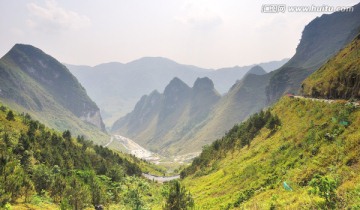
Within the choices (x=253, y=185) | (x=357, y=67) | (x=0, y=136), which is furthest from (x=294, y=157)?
(x=0, y=136)

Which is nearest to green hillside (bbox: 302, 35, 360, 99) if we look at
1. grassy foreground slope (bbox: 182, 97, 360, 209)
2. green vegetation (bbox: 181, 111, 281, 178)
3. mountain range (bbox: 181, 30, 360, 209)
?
mountain range (bbox: 181, 30, 360, 209)

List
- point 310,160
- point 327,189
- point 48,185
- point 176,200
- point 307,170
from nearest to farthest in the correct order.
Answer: point 327,189
point 176,200
point 307,170
point 310,160
point 48,185

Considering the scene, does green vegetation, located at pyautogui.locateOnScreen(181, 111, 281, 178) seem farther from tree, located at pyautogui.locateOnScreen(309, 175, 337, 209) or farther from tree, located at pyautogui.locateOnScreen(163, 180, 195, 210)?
tree, located at pyautogui.locateOnScreen(309, 175, 337, 209)

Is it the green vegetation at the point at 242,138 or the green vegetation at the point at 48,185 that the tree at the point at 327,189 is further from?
the green vegetation at the point at 242,138

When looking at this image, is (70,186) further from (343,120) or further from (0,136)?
(343,120)

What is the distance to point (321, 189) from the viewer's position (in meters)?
23.5

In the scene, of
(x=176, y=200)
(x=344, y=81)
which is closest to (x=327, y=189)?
(x=176, y=200)

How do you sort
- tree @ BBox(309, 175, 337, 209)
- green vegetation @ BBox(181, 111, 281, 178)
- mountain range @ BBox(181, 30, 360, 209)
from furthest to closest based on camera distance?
green vegetation @ BBox(181, 111, 281, 178) < mountain range @ BBox(181, 30, 360, 209) < tree @ BBox(309, 175, 337, 209)

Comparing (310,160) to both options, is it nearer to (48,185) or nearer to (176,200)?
(176,200)

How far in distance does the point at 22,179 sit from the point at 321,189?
4175cm

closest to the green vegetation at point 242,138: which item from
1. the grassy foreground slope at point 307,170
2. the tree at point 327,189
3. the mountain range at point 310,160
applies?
the mountain range at point 310,160

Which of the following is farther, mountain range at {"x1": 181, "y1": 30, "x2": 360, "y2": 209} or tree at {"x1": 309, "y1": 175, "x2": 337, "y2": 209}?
mountain range at {"x1": 181, "y1": 30, "x2": 360, "y2": 209}

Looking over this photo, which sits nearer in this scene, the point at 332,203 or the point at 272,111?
the point at 332,203

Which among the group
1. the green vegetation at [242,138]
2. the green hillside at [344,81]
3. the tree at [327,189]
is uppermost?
the green hillside at [344,81]
